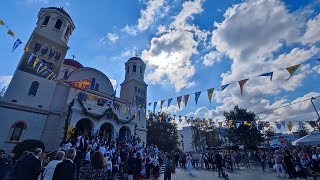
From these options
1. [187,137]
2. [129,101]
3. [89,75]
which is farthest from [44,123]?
[187,137]

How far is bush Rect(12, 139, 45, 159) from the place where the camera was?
16.6m

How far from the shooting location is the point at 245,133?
36375 millimetres

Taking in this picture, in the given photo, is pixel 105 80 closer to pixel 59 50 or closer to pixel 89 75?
pixel 89 75

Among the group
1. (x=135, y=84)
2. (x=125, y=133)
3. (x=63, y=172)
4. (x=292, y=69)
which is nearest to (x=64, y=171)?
(x=63, y=172)

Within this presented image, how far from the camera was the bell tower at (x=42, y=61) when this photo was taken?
19.2 m

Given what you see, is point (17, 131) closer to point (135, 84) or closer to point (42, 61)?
point (42, 61)

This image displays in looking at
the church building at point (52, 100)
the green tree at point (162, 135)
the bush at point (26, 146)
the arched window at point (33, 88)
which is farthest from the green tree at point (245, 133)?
the arched window at point (33, 88)

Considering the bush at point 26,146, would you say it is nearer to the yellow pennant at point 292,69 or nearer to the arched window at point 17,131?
the arched window at point 17,131

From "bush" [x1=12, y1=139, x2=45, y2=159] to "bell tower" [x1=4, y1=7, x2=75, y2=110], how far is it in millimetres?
4170

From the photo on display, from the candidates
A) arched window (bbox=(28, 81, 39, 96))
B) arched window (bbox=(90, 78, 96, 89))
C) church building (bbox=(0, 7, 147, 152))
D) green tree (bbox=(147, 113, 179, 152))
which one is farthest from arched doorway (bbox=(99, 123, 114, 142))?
green tree (bbox=(147, 113, 179, 152))

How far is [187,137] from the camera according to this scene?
220 feet

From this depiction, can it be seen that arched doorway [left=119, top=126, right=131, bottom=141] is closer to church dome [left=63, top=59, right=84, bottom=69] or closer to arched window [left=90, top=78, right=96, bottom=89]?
arched window [left=90, top=78, right=96, bottom=89]

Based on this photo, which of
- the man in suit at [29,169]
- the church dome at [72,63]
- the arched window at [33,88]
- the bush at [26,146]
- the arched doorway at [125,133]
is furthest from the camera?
the church dome at [72,63]

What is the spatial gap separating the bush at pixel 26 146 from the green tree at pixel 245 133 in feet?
113
